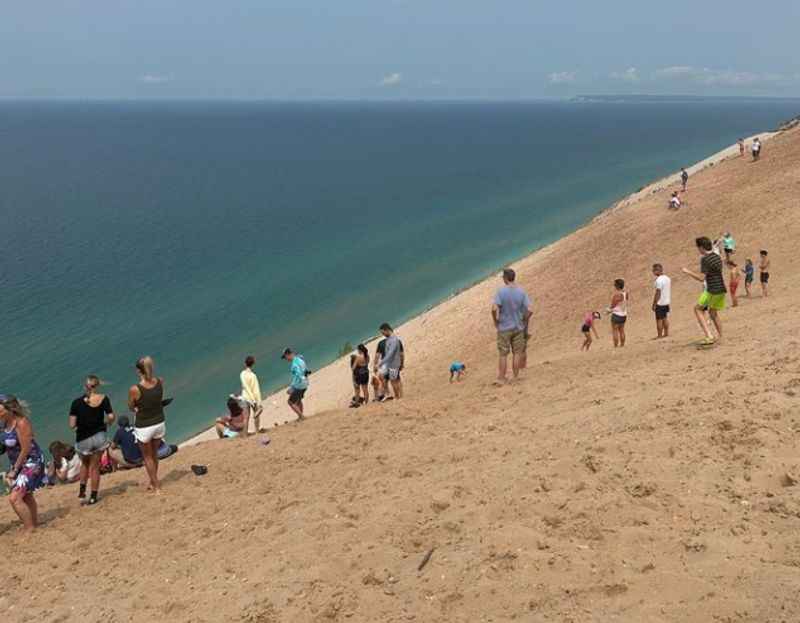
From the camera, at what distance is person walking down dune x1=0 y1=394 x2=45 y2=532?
8.38m

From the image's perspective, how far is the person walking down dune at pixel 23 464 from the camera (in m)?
8.38

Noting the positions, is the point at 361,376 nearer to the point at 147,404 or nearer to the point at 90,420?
the point at 147,404

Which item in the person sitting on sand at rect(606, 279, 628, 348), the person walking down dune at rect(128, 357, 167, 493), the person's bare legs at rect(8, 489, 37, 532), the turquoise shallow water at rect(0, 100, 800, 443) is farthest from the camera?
the turquoise shallow water at rect(0, 100, 800, 443)

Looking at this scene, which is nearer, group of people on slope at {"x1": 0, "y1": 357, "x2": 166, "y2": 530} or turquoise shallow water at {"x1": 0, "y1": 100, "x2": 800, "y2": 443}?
group of people on slope at {"x1": 0, "y1": 357, "x2": 166, "y2": 530}

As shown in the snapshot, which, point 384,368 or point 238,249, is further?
point 238,249

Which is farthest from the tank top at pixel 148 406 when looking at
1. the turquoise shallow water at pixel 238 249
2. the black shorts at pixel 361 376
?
the turquoise shallow water at pixel 238 249

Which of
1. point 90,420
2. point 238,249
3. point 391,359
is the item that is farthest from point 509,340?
point 238,249

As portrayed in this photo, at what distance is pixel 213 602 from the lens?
6.54 m

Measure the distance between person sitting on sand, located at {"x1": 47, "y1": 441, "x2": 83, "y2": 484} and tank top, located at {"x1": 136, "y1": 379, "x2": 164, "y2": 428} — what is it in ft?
13.3

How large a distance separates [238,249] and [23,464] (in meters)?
47.7

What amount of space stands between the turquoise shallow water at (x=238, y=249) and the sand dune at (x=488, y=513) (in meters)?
15.6

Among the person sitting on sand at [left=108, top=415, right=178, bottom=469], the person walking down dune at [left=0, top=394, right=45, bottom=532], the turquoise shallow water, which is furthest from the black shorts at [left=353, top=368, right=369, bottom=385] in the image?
the turquoise shallow water

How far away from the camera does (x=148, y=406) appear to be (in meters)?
9.02

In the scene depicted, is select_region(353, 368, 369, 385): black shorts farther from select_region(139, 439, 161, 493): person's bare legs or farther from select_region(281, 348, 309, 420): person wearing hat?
select_region(139, 439, 161, 493): person's bare legs
